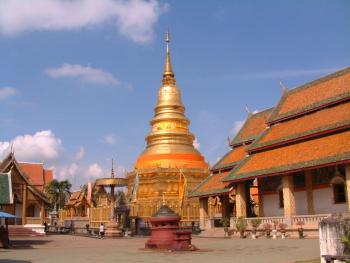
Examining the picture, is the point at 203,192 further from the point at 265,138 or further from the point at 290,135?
the point at 290,135

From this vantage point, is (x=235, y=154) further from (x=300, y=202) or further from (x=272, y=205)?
(x=300, y=202)

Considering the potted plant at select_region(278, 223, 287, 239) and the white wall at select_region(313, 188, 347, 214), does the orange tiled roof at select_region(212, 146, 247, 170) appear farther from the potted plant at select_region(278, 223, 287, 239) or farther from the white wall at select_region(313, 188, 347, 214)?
the potted plant at select_region(278, 223, 287, 239)

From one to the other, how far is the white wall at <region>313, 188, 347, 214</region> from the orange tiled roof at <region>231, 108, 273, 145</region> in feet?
26.9

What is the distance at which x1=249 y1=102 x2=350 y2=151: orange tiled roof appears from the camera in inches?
944

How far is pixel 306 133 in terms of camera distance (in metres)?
25.0

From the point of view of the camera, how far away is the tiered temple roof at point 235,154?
31.9 m

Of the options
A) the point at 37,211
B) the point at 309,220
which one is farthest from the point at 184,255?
the point at 37,211

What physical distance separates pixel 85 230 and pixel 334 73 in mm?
24969

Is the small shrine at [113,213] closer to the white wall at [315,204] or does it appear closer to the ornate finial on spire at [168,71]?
the white wall at [315,204]

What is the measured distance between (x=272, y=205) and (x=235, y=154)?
6008mm

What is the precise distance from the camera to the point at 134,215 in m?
37.3

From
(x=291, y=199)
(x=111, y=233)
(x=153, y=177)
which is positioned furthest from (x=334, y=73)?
(x=153, y=177)

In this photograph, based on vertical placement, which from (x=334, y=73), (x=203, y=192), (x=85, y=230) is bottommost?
(x=85, y=230)

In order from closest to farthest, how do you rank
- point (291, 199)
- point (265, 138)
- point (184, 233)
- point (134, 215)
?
point (184, 233), point (291, 199), point (265, 138), point (134, 215)
